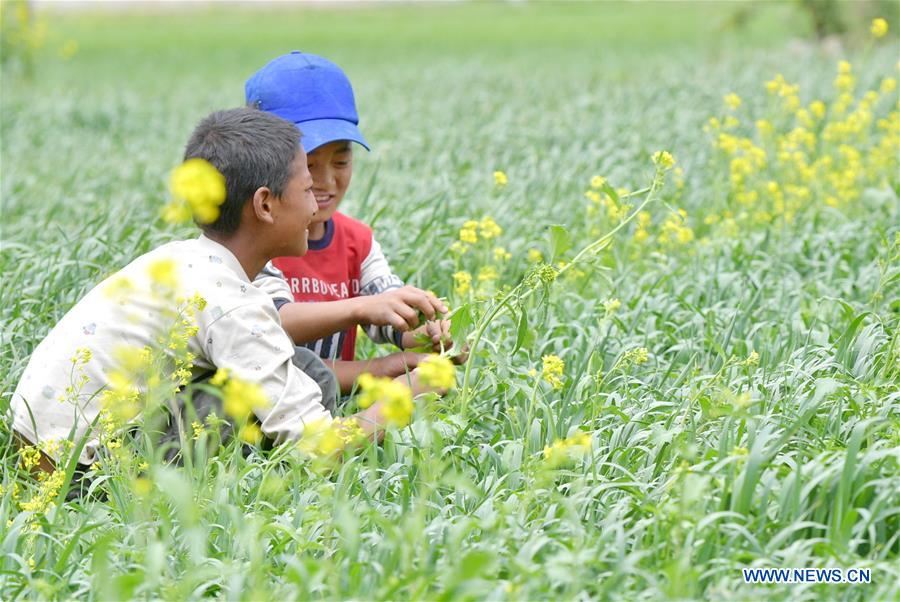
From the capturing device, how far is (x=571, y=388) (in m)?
3.30

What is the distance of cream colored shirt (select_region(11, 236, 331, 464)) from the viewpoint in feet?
9.53

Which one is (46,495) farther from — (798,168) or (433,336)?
(798,168)

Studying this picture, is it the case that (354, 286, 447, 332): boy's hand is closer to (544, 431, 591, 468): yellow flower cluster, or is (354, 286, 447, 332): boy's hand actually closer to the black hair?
the black hair

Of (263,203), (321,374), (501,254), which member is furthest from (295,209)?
(501,254)

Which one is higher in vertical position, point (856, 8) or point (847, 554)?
point (856, 8)

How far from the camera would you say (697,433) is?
2.88 metres

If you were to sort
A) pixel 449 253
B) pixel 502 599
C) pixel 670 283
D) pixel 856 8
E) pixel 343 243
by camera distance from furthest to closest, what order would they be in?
pixel 856 8 < pixel 449 253 < pixel 670 283 < pixel 343 243 < pixel 502 599

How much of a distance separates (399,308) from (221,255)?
504 mm

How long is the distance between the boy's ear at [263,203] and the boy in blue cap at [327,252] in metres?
0.37

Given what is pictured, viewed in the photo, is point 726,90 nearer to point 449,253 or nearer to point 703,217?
point 703,217

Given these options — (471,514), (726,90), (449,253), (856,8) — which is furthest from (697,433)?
(856,8)

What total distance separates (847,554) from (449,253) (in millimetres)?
2850

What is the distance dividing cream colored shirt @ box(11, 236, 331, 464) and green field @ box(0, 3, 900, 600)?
14 centimetres

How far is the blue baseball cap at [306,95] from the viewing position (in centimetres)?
365
